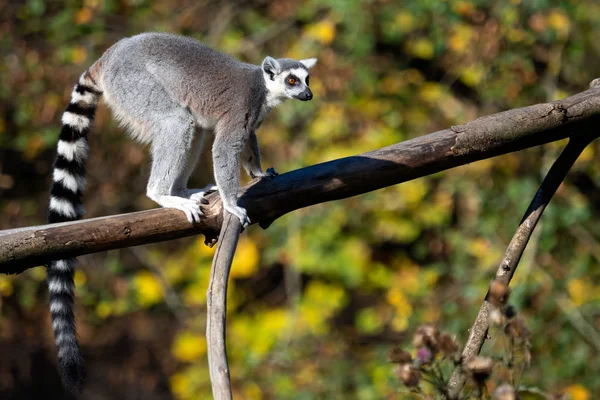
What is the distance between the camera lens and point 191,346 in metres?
6.55

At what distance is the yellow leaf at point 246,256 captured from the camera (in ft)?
21.3

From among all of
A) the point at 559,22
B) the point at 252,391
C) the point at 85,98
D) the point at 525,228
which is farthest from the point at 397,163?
the point at 252,391

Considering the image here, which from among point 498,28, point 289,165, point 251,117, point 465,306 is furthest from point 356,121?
point 251,117

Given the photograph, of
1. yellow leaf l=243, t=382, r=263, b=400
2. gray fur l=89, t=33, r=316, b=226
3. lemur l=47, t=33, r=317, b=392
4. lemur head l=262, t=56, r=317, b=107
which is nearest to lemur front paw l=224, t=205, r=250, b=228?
lemur l=47, t=33, r=317, b=392

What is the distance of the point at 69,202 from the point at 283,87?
3.93 feet

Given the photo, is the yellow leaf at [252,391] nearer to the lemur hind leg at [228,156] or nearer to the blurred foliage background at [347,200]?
the blurred foliage background at [347,200]

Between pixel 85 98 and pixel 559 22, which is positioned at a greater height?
pixel 559 22

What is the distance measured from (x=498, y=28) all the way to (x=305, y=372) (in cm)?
304

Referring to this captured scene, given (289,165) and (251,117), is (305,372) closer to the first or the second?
(289,165)

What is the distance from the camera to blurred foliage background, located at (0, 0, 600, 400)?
563cm

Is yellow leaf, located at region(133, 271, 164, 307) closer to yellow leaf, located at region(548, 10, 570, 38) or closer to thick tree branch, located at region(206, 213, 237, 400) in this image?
yellow leaf, located at region(548, 10, 570, 38)

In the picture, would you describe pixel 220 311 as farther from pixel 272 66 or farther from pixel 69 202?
pixel 272 66

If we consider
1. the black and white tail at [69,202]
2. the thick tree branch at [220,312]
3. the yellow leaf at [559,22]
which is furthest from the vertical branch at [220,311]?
the yellow leaf at [559,22]

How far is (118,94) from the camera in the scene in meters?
3.71
